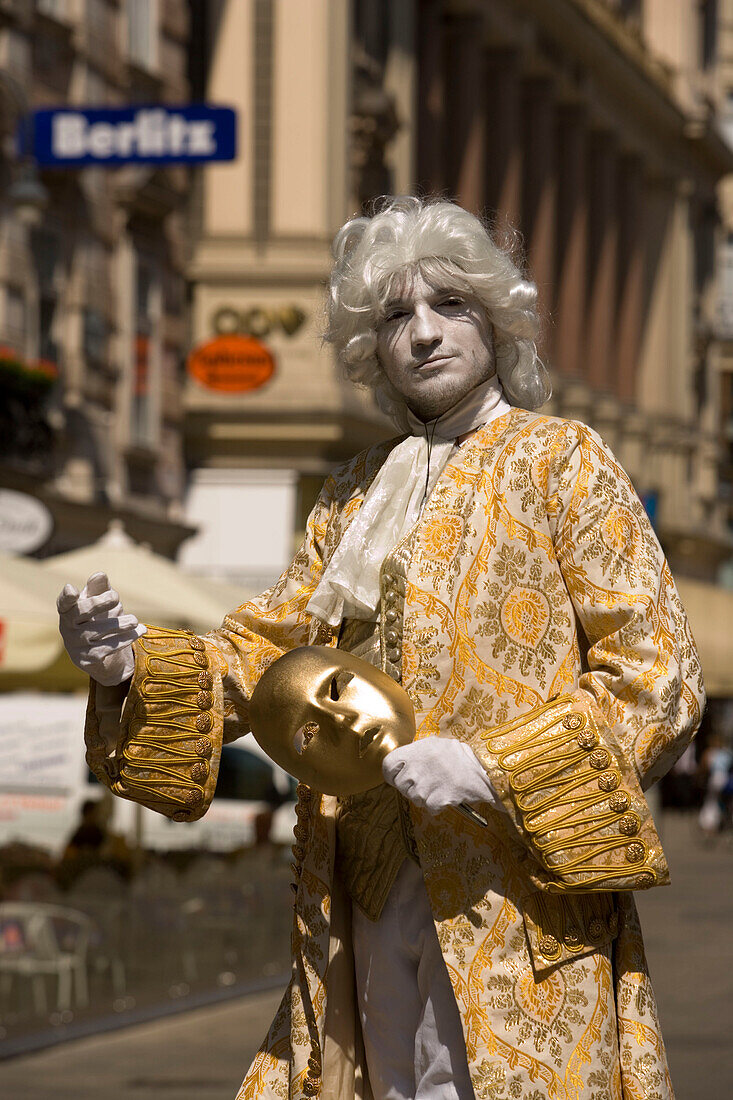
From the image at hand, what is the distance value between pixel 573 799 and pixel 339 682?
0.40 metres

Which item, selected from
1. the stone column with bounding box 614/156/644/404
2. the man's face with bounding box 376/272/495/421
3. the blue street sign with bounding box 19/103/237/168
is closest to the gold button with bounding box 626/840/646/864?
the man's face with bounding box 376/272/495/421

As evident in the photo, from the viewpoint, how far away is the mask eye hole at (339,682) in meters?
3.36

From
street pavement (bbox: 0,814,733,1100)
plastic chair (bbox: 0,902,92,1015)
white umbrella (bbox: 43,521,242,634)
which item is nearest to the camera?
street pavement (bbox: 0,814,733,1100)

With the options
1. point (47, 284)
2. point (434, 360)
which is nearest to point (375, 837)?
point (434, 360)

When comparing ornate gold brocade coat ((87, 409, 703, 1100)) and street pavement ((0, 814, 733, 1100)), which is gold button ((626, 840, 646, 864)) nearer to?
ornate gold brocade coat ((87, 409, 703, 1100))

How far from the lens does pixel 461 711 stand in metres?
3.48

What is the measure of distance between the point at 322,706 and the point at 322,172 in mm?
22362

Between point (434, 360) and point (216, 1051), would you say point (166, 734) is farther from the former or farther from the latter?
point (216, 1051)

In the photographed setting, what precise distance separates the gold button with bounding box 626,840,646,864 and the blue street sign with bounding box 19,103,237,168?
35.8 ft

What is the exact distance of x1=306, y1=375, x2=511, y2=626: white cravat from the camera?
361 cm

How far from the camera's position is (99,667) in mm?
3555

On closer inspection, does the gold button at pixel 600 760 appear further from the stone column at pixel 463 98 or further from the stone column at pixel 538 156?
the stone column at pixel 538 156

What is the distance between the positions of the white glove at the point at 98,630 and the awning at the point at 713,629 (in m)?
31.7

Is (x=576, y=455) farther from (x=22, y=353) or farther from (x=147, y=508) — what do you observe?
(x=147, y=508)
